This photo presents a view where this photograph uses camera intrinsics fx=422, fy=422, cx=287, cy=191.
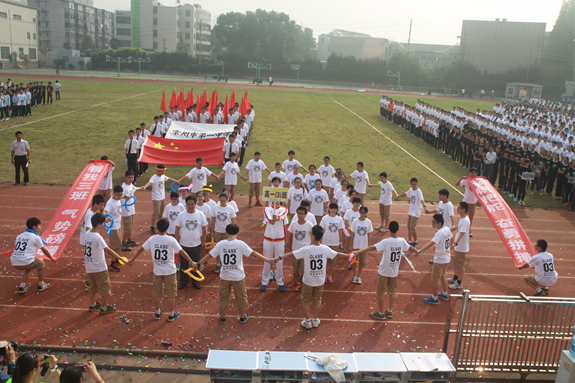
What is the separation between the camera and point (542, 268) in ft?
27.9

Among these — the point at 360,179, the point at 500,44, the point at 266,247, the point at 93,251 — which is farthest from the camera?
the point at 500,44

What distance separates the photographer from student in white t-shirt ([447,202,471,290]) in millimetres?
8617

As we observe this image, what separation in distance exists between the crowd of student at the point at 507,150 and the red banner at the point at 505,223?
199 inches

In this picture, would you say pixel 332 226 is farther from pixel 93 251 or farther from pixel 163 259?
pixel 93 251

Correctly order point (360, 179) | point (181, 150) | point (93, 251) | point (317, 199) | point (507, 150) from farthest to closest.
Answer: point (507, 150)
point (181, 150)
point (360, 179)
point (317, 199)
point (93, 251)

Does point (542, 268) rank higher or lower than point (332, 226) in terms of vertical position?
lower

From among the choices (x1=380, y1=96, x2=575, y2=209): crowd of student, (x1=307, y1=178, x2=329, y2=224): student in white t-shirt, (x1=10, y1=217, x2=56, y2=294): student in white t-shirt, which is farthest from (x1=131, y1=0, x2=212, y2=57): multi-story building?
(x1=10, y1=217, x2=56, y2=294): student in white t-shirt

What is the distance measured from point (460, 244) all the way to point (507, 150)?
393 inches

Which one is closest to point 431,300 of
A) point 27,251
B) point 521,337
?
point 521,337

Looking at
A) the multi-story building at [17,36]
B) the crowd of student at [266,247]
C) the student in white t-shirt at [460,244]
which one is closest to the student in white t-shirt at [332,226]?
the crowd of student at [266,247]

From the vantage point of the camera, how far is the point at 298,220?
26.5ft

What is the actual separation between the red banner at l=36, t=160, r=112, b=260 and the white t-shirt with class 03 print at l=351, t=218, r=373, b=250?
19.8 feet

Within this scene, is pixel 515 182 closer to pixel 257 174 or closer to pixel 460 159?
pixel 460 159

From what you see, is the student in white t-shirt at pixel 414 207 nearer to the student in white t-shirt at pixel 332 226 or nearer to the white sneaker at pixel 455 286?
the white sneaker at pixel 455 286
